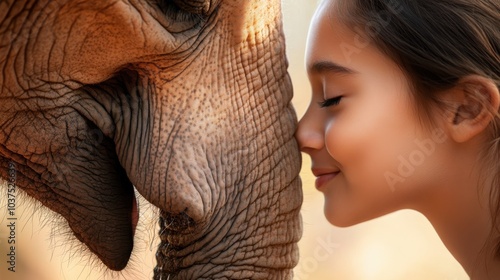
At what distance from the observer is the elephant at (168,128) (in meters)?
1.13

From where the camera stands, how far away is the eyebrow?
126cm

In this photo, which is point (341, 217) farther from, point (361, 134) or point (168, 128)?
point (168, 128)

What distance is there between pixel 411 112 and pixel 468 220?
201 mm

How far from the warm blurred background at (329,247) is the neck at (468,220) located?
0.63 meters

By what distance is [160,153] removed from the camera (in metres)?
1.19

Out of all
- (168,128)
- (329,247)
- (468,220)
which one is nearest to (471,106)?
(468,220)

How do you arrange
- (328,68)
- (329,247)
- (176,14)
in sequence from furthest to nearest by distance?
(329,247) < (328,68) < (176,14)

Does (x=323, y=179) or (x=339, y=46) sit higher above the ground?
(x=339, y=46)

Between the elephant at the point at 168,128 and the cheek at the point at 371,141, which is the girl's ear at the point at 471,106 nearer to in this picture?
the cheek at the point at 371,141

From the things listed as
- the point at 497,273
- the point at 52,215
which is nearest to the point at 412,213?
the point at 497,273

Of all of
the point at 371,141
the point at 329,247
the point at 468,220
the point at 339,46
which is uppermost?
the point at 339,46

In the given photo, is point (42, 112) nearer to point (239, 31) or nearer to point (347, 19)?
point (239, 31)

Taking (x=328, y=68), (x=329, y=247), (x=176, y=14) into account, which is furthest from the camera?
(x=329, y=247)

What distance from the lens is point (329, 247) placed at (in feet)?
7.48
